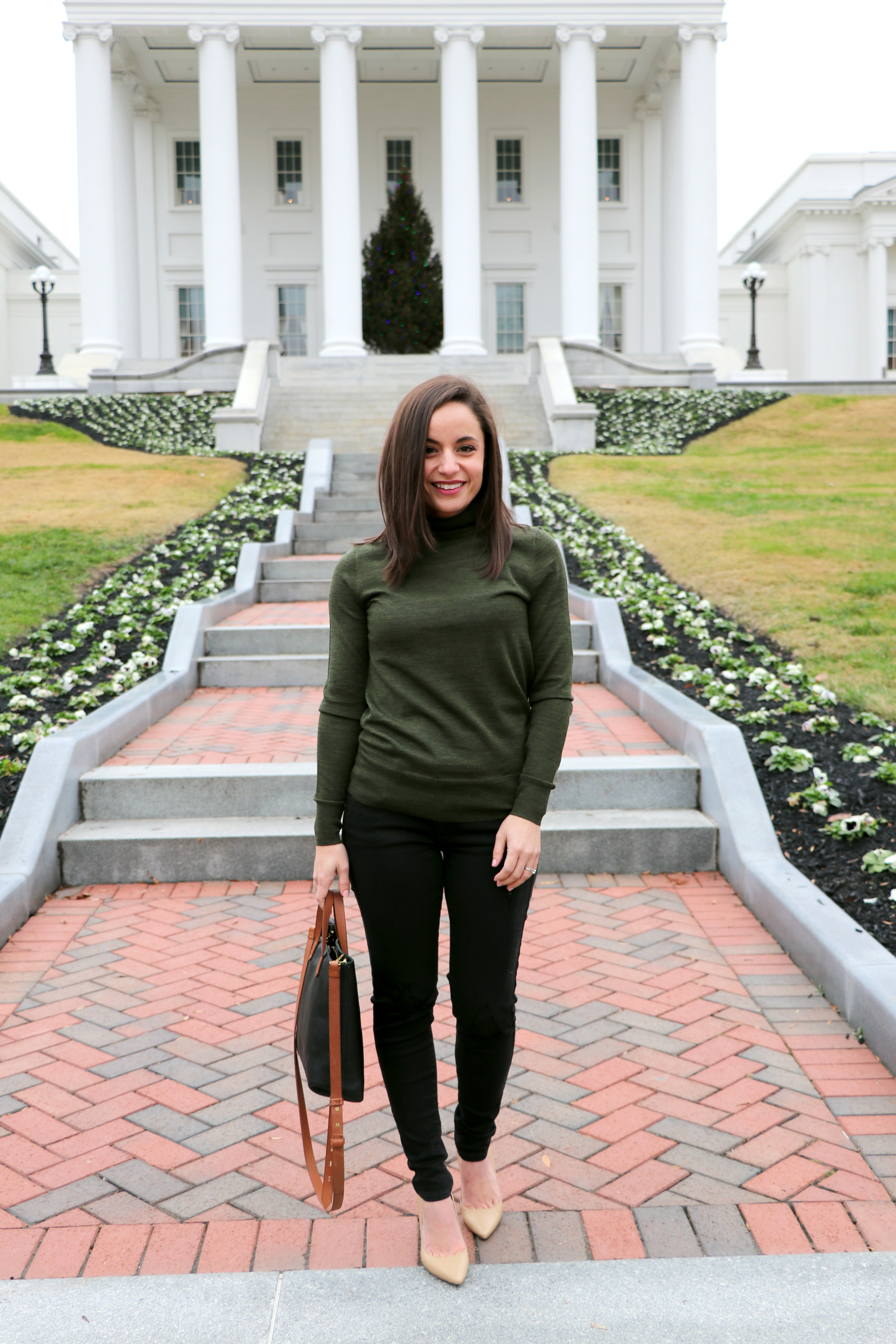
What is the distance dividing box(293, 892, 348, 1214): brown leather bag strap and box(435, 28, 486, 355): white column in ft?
80.1

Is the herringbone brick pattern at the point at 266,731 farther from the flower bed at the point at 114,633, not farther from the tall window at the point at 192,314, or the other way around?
the tall window at the point at 192,314

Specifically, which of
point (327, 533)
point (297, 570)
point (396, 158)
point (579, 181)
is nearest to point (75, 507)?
point (327, 533)

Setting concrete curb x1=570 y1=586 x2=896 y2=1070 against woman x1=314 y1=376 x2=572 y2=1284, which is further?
concrete curb x1=570 y1=586 x2=896 y2=1070

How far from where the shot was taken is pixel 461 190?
25.6 meters

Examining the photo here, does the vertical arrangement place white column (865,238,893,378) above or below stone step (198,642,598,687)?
above

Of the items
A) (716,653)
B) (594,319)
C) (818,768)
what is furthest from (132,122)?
(818,768)

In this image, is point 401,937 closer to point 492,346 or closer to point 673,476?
point 673,476

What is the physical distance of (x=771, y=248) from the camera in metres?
42.7

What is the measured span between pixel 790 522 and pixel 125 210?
22825 mm

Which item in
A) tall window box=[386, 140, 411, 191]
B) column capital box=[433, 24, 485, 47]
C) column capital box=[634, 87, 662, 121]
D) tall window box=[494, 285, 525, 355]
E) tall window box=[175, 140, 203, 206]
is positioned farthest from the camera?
tall window box=[494, 285, 525, 355]

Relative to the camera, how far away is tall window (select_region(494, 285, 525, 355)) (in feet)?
106

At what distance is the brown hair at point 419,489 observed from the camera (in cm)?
233

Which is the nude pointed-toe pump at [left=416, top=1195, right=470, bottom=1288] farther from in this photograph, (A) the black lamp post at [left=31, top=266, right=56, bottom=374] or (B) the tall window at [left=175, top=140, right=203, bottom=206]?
(B) the tall window at [left=175, top=140, right=203, bottom=206]

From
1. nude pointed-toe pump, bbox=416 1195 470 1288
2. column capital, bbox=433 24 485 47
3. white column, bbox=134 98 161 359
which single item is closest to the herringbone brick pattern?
nude pointed-toe pump, bbox=416 1195 470 1288
